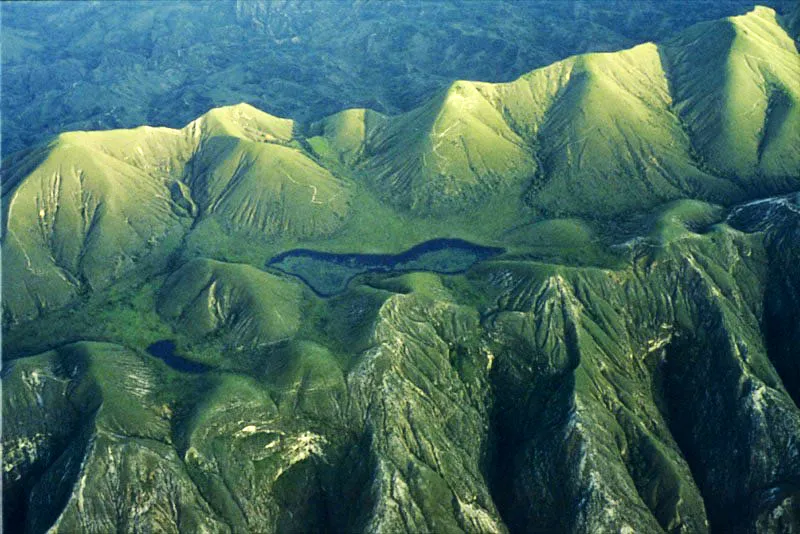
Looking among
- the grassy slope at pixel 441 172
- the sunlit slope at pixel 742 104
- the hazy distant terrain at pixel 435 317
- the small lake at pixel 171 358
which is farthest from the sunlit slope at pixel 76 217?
the sunlit slope at pixel 742 104

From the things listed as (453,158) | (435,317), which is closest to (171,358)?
(435,317)

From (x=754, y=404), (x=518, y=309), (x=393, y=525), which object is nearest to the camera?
(x=393, y=525)

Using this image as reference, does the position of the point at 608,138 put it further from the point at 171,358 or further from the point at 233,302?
the point at 171,358

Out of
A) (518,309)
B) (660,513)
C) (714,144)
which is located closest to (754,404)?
(660,513)

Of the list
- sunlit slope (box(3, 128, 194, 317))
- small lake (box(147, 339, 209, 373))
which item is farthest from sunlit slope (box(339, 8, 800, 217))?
small lake (box(147, 339, 209, 373))

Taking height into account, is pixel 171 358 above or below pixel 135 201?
below

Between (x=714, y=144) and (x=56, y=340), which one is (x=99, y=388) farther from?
(x=714, y=144)

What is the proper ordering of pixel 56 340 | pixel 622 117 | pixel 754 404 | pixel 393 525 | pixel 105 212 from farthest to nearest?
pixel 622 117 → pixel 105 212 → pixel 56 340 → pixel 754 404 → pixel 393 525
